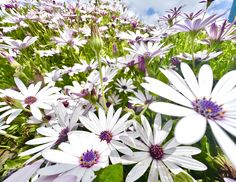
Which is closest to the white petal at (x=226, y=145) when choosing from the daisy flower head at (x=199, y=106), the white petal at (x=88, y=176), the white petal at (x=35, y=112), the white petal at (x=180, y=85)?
the daisy flower head at (x=199, y=106)

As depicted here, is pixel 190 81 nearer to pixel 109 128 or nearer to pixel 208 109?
pixel 208 109

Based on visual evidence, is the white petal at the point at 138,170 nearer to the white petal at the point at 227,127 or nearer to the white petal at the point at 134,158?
the white petal at the point at 134,158

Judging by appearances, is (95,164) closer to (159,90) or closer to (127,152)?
(127,152)

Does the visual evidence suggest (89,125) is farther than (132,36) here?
No


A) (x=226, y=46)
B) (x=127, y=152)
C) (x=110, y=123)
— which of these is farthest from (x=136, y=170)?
(x=226, y=46)

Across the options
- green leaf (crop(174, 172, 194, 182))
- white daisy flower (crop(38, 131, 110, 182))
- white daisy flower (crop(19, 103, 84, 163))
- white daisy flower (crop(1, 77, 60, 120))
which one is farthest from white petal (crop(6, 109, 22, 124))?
green leaf (crop(174, 172, 194, 182))

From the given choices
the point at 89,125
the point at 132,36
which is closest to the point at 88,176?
the point at 89,125
